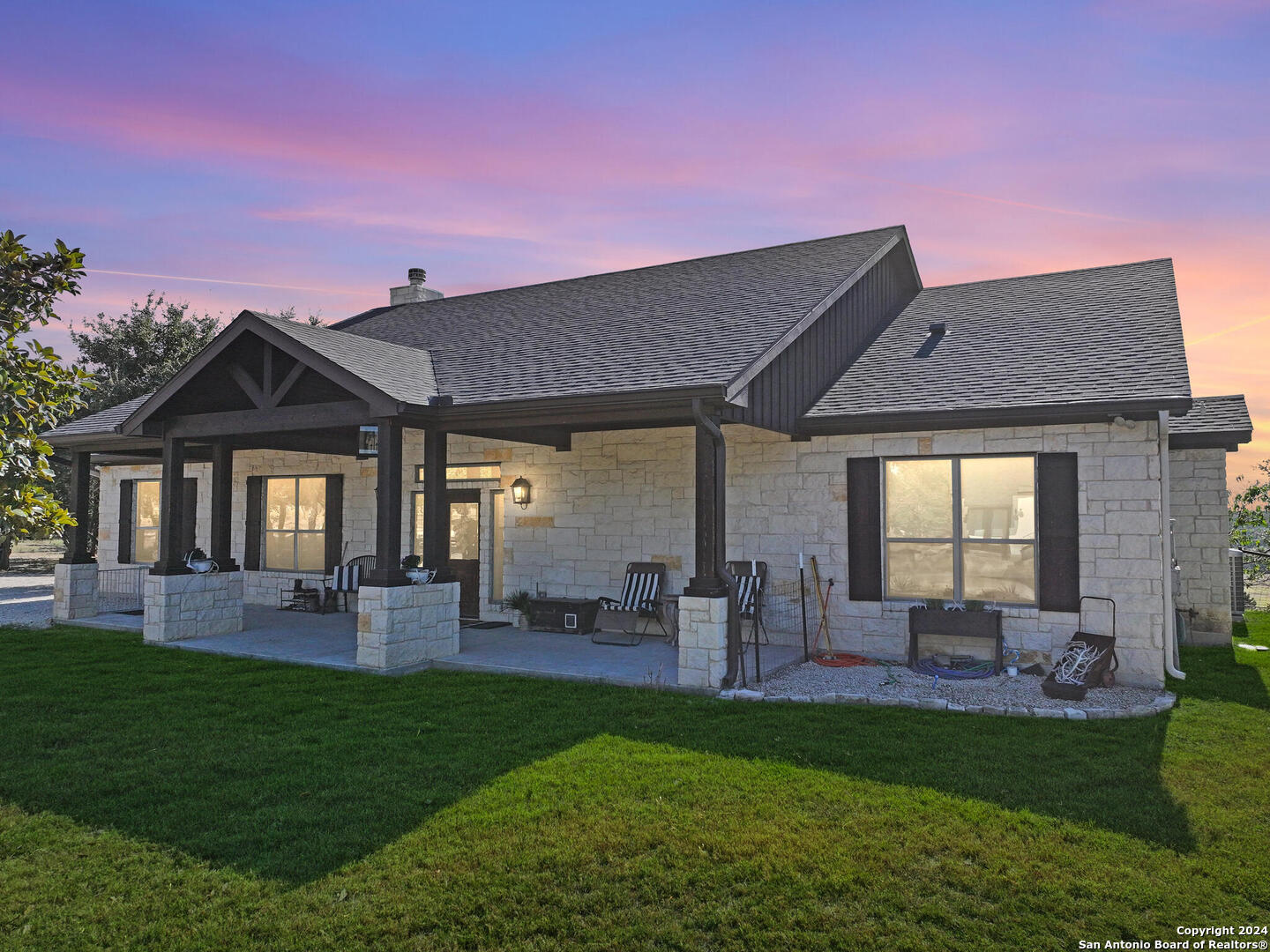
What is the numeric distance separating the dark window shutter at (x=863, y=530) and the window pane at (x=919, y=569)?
0.72 ft

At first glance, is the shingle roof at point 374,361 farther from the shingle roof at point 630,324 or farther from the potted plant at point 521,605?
the potted plant at point 521,605

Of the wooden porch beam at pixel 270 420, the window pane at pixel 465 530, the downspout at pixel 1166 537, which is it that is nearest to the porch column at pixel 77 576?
the wooden porch beam at pixel 270 420

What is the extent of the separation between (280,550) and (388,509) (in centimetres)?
631

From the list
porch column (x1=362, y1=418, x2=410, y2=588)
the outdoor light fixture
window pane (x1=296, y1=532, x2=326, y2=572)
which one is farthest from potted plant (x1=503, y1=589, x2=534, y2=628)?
window pane (x1=296, y1=532, x2=326, y2=572)

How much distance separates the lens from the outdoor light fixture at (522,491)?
11.6 metres

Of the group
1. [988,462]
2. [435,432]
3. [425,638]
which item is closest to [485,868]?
[425,638]

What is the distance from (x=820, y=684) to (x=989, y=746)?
215cm

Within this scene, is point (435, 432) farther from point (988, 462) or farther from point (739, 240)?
point (739, 240)

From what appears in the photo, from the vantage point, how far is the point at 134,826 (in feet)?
14.5

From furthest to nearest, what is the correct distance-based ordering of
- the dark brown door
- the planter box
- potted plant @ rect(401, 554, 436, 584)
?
the dark brown door, potted plant @ rect(401, 554, 436, 584), the planter box

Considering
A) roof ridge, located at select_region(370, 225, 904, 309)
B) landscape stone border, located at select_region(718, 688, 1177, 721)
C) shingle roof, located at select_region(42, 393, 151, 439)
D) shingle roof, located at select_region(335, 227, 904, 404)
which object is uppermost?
roof ridge, located at select_region(370, 225, 904, 309)

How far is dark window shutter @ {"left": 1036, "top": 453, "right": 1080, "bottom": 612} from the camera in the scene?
822 cm

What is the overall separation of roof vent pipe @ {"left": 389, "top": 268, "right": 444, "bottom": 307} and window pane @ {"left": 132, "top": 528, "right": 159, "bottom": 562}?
22.1ft

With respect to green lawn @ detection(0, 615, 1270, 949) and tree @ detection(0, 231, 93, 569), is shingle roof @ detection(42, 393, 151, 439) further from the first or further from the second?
tree @ detection(0, 231, 93, 569)
